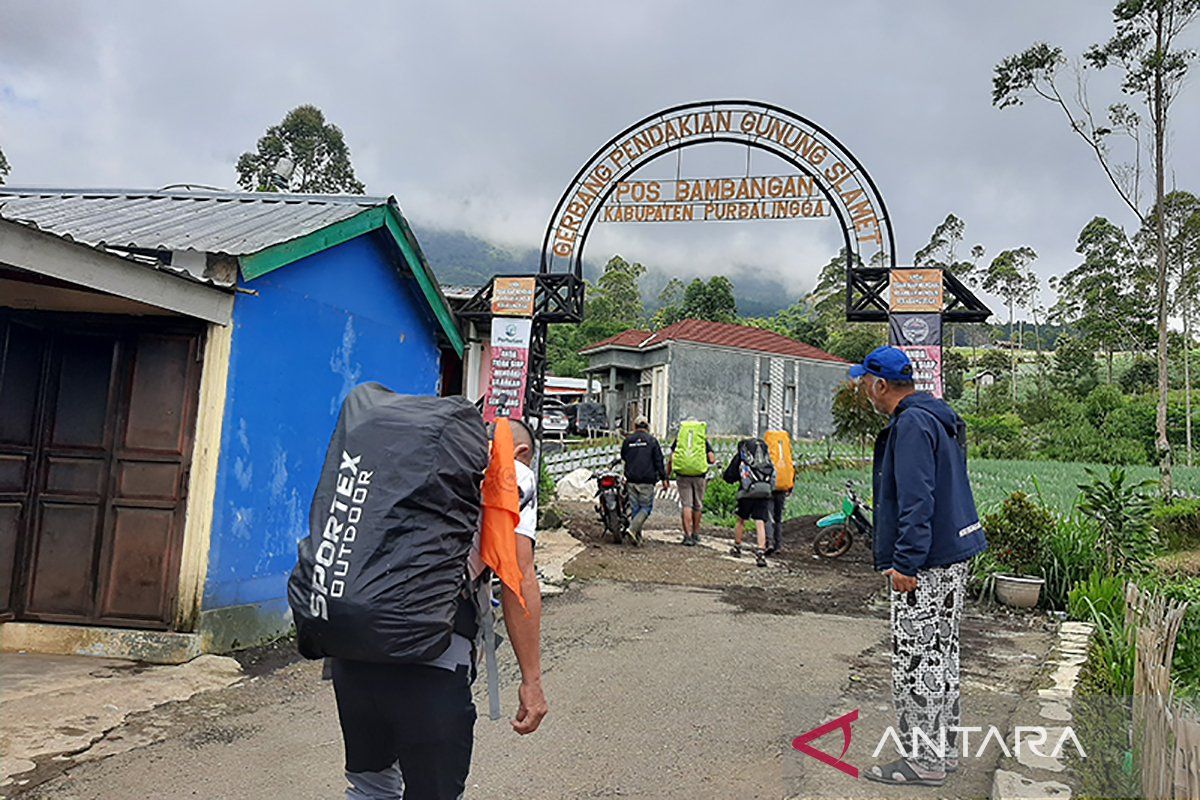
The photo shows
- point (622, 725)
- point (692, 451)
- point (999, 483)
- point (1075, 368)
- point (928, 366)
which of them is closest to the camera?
point (622, 725)

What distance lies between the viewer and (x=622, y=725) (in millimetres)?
4555

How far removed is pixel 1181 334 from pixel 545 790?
4304 cm

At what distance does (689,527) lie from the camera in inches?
465

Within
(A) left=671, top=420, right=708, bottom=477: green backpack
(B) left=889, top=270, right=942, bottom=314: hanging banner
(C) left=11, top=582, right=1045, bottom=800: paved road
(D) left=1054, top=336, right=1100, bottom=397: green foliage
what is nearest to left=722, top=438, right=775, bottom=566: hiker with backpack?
(A) left=671, top=420, right=708, bottom=477: green backpack

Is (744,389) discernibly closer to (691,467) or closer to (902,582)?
(691,467)

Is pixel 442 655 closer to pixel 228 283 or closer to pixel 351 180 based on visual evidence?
pixel 228 283

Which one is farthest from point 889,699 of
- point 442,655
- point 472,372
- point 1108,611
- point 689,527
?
point 472,372

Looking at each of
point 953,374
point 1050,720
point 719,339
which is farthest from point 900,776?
point 953,374

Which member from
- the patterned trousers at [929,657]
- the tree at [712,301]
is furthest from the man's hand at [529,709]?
the tree at [712,301]

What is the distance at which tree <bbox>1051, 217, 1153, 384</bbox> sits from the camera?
109ft

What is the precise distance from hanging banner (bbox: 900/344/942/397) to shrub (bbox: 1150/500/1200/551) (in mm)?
4654

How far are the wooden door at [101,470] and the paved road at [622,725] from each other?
128cm

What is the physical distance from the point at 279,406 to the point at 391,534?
4.73 m

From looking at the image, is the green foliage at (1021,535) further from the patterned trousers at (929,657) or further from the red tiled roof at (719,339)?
the red tiled roof at (719,339)
